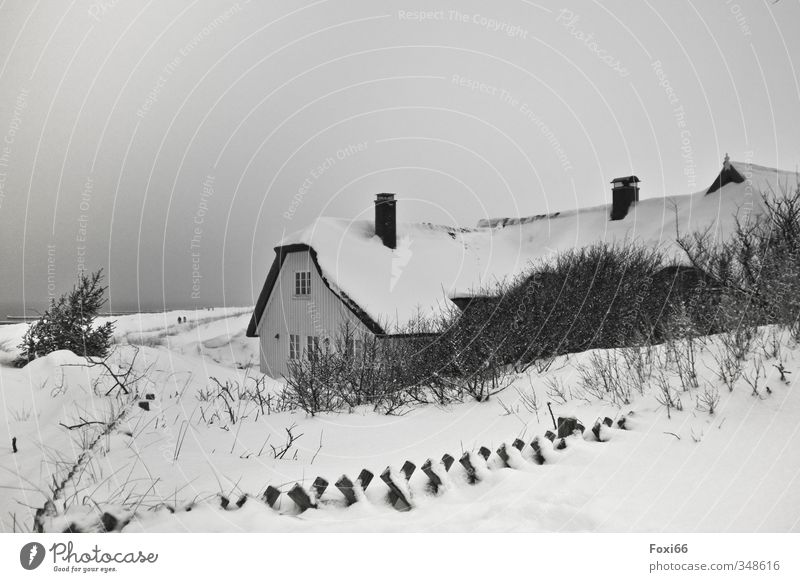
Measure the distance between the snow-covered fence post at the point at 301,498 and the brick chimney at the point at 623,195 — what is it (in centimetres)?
1223

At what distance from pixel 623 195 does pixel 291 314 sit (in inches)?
375

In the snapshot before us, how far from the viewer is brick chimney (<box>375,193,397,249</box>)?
39.5 feet

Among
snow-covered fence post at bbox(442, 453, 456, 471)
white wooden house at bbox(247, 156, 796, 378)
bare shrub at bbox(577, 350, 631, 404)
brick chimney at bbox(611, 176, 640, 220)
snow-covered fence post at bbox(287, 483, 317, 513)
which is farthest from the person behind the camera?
brick chimney at bbox(611, 176, 640, 220)

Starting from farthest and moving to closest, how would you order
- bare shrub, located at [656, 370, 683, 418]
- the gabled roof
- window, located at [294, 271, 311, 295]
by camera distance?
1. window, located at [294, 271, 311, 295]
2. the gabled roof
3. bare shrub, located at [656, 370, 683, 418]

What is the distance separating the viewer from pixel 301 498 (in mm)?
2342

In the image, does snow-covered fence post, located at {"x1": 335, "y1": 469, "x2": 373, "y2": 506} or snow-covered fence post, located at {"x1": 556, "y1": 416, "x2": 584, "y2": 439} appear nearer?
snow-covered fence post, located at {"x1": 335, "y1": 469, "x2": 373, "y2": 506}

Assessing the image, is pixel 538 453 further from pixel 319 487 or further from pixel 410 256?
pixel 410 256

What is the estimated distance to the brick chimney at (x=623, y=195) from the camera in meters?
12.5

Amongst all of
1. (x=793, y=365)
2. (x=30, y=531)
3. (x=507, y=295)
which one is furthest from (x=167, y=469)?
(x=507, y=295)

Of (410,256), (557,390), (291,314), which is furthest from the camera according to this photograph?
(291,314)

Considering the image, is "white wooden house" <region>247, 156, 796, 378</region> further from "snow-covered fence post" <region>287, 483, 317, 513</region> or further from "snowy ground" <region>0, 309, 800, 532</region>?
"snow-covered fence post" <region>287, 483, 317, 513</region>

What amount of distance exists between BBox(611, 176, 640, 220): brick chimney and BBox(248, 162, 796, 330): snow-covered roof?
0.65 ft

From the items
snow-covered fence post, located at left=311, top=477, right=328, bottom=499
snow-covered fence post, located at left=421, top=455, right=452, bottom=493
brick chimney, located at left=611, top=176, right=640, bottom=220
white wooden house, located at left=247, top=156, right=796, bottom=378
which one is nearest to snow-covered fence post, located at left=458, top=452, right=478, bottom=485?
snow-covered fence post, located at left=421, top=455, right=452, bottom=493

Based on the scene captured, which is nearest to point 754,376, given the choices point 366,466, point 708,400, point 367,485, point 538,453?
point 708,400
